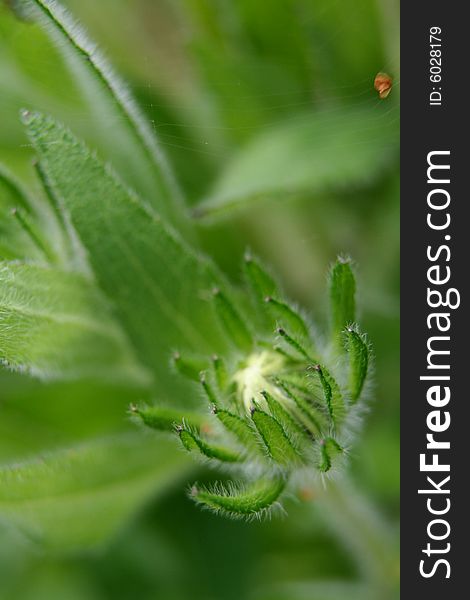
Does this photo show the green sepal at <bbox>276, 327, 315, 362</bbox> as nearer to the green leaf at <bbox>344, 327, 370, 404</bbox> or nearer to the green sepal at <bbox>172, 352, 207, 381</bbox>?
the green leaf at <bbox>344, 327, 370, 404</bbox>

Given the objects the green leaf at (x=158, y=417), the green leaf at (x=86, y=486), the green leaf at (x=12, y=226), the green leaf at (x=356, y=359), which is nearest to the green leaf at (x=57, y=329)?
the green leaf at (x=12, y=226)

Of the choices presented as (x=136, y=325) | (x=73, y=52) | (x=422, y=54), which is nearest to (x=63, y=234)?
(x=136, y=325)

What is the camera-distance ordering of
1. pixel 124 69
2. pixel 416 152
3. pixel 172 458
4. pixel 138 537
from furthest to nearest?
pixel 138 537
pixel 124 69
pixel 172 458
pixel 416 152

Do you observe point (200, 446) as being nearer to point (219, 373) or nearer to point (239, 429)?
point (239, 429)

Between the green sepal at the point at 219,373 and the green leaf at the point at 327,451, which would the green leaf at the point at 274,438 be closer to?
the green leaf at the point at 327,451

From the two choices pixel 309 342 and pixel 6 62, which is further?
pixel 6 62

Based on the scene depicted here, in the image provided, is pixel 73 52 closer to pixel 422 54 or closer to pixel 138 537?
pixel 422 54
